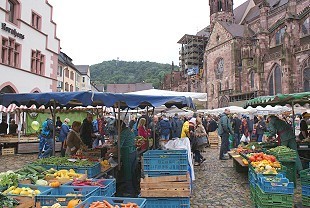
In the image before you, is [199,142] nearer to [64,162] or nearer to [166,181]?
[166,181]

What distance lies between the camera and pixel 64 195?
421 cm

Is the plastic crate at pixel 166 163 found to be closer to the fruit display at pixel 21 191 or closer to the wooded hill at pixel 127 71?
the fruit display at pixel 21 191

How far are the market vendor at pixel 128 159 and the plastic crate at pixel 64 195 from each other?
115 inches

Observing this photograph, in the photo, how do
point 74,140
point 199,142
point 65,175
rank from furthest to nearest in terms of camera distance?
point 199,142 < point 74,140 < point 65,175

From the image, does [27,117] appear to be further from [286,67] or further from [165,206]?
[286,67]

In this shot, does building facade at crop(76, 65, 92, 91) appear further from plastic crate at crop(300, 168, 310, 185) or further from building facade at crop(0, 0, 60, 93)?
plastic crate at crop(300, 168, 310, 185)

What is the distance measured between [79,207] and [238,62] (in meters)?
48.4

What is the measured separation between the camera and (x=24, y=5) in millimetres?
21109

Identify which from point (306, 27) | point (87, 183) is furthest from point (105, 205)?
point (306, 27)

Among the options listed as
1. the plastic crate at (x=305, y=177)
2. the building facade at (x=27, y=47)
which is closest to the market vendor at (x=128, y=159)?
the plastic crate at (x=305, y=177)

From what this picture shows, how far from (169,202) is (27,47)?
19.6 meters

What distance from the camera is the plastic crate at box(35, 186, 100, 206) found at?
13.2 ft

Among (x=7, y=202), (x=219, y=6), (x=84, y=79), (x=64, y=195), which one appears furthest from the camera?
(x=219, y=6)

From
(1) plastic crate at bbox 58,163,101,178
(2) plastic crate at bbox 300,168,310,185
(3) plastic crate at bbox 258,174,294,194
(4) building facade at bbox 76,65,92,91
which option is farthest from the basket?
(4) building facade at bbox 76,65,92,91
